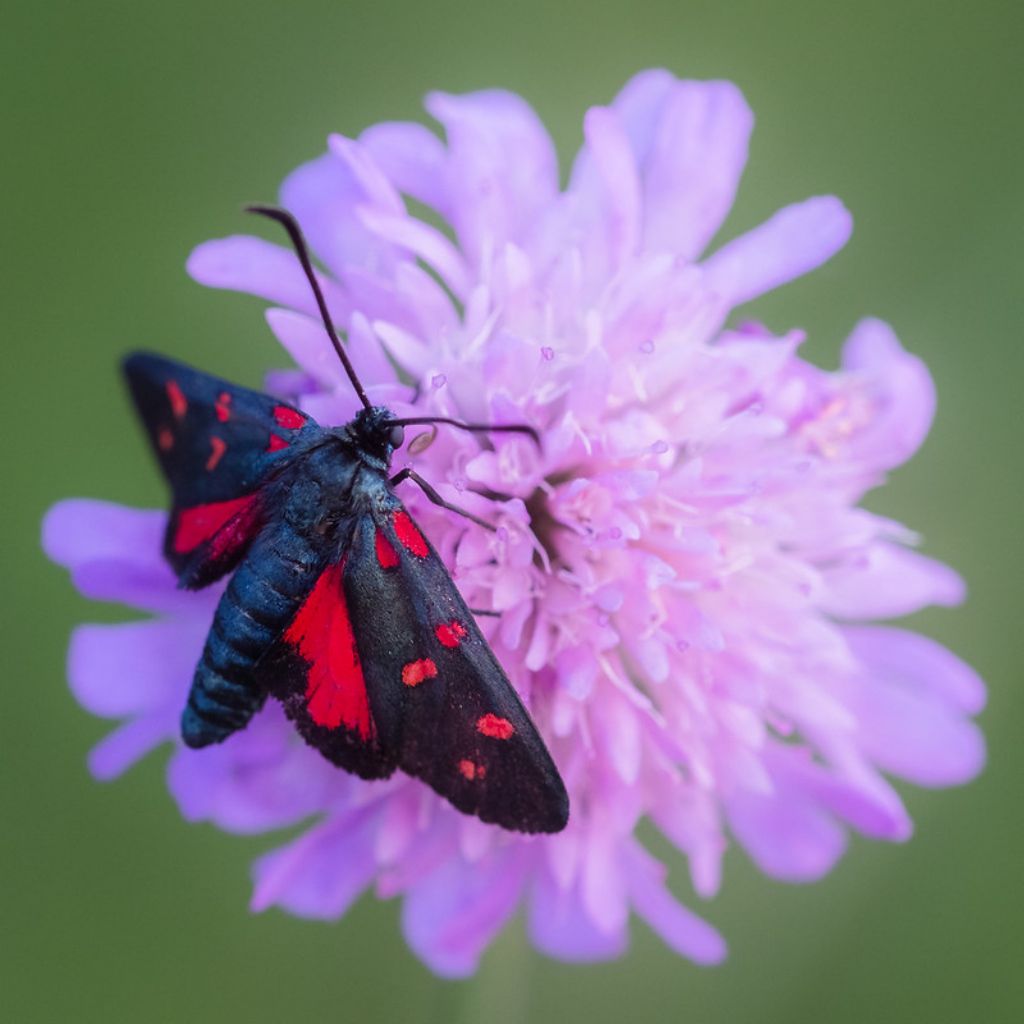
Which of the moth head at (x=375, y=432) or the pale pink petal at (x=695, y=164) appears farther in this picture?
the pale pink petal at (x=695, y=164)

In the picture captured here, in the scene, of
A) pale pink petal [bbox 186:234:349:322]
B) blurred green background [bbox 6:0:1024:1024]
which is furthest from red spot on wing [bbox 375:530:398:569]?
blurred green background [bbox 6:0:1024:1024]

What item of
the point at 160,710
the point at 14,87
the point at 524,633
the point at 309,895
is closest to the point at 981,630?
the point at 524,633

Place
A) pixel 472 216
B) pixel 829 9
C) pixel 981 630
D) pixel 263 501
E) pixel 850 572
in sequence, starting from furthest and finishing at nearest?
pixel 829 9 → pixel 981 630 → pixel 850 572 → pixel 472 216 → pixel 263 501

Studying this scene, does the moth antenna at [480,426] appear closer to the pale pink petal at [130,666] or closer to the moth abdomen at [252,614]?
the moth abdomen at [252,614]

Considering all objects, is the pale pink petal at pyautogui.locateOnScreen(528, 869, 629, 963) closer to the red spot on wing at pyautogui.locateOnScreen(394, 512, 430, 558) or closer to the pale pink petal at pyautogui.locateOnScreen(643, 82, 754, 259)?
the red spot on wing at pyautogui.locateOnScreen(394, 512, 430, 558)

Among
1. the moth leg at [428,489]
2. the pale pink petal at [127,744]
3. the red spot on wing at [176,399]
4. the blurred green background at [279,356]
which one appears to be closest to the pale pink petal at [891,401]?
the blurred green background at [279,356]

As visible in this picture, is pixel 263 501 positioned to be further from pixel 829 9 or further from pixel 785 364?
pixel 829 9
